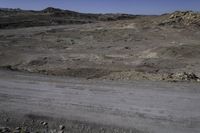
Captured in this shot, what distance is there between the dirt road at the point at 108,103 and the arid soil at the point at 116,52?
8.26 ft

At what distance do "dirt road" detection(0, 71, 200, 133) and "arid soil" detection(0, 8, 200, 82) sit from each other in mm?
2518

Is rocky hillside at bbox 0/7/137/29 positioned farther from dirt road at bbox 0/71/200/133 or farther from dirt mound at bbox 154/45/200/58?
dirt road at bbox 0/71/200/133

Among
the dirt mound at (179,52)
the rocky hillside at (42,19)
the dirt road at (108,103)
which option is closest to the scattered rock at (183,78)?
the dirt road at (108,103)

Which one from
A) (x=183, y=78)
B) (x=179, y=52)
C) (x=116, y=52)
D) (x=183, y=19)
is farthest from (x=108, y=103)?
(x=183, y=19)

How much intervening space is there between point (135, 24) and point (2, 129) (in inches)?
1331

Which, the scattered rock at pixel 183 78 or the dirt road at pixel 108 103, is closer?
the dirt road at pixel 108 103

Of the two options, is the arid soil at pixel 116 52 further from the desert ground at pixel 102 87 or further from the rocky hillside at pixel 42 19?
the rocky hillside at pixel 42 19

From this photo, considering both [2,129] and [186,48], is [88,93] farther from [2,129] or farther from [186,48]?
[186,48]

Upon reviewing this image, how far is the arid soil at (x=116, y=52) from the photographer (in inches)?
728

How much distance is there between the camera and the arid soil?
18484mm

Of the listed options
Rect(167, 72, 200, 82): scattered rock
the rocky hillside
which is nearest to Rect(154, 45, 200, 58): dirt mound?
Rect(167, 72, 200, 82): scattered rock

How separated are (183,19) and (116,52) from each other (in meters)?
17.5

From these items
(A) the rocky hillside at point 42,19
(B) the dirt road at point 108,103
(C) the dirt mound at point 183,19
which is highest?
(C) the dirt mound at point 183,19

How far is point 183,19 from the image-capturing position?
41.6 metres
